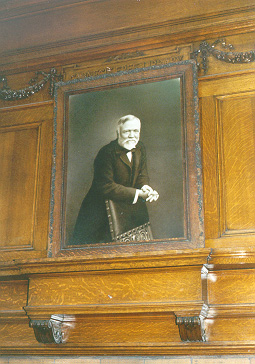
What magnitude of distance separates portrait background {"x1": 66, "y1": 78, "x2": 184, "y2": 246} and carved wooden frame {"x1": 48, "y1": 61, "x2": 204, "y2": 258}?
5 cm

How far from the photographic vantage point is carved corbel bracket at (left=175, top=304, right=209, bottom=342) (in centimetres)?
430

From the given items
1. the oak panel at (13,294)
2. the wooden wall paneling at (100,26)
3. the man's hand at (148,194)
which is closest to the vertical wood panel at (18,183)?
the oak panel at (13,294)

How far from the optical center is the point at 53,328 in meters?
4.68

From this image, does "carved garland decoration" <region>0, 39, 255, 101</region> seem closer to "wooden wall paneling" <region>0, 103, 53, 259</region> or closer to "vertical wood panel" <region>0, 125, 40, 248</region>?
"wooden wall paneling" <region>0, 103, 53, 259</region>

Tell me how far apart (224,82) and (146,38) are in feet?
2.89

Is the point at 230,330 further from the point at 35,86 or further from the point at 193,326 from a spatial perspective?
the point at 35,86

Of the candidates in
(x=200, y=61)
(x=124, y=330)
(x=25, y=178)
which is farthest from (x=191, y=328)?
(x=200, y=61)

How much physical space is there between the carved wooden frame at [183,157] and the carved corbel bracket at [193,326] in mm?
531

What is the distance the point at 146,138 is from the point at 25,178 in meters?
1.22

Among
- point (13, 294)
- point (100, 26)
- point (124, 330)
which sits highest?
point (100, 26)

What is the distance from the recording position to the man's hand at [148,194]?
4.91m

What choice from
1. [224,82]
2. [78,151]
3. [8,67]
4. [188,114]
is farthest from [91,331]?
[8,67]

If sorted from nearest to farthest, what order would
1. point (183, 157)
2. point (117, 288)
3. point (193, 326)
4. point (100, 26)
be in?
point (193, 326) < point (117, 288) < point (183, 157) < point (100, 26)

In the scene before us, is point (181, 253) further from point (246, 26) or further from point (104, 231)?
point (246, 26)
